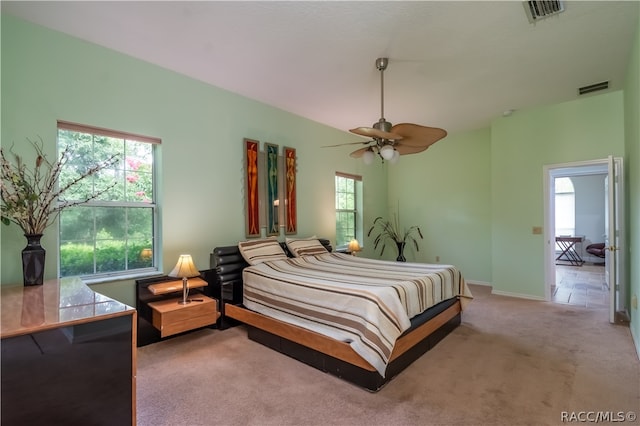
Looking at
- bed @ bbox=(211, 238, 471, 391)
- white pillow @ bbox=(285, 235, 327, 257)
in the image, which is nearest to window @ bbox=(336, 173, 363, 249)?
white pillow @ bbox=(285, 235, 327, 257)

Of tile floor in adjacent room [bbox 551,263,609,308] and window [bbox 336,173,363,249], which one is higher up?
window [bbox 336,173,363,249]

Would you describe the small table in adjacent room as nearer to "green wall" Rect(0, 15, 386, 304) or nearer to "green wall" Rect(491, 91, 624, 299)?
"green wall" Rect(491, 91, 624, 299)

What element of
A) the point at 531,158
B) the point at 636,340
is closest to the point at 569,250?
the point at 531,158

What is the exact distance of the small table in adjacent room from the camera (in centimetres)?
803

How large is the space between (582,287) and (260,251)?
5.66 meters

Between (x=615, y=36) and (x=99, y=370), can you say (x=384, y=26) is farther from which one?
(x=99, y=370)

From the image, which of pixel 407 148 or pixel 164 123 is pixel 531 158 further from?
pixel 164 123

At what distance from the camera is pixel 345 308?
97.7 inches

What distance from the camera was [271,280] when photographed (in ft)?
10.3

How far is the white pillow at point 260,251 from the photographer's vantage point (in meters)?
3.69

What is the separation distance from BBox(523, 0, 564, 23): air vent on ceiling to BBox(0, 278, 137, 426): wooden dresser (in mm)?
3476

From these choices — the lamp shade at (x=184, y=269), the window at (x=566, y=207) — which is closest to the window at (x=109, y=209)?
the lamp shade at (x=184, y=269)

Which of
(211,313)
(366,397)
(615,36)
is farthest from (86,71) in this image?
(615,36)

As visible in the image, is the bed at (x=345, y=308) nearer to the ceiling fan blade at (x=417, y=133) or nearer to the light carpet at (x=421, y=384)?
the light carpet at (x=421, y=384)
